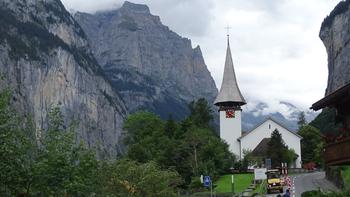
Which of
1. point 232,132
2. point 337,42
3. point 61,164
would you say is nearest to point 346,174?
point 61,164

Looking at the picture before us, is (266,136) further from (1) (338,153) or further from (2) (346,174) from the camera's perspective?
(1) (338,153)

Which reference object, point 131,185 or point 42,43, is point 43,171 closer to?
point 131,185

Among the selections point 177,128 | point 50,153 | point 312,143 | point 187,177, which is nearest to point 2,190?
point 50,153

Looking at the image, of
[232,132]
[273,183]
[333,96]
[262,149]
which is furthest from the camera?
[232,132]

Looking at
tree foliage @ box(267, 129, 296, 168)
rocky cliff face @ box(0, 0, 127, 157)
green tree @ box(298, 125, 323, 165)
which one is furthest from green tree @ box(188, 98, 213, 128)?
rocky cliff face @ box(0, 0, 127, 157)

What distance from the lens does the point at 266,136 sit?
103 meters

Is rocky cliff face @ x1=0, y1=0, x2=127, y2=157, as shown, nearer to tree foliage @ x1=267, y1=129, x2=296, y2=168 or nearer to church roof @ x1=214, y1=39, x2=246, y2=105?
church roof @ x1=214, y1=39, x2=246, y2=105

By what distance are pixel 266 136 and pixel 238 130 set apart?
15.9 ft

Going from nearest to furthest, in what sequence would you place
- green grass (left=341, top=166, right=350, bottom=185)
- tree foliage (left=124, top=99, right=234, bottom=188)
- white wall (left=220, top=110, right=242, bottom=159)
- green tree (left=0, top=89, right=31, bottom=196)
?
1. green tree (left=0, top=89, right=31, bottom=196)
2. green grass (left=341, top=166, right=350, bottom=185)
3. tree foliage (left=124, top=99, right=234, bottom=188)
4. white wall (left=220, top=110, right=242, bottom=159)

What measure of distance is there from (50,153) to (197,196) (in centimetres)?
3567

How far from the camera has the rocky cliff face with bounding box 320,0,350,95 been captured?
5610 inches

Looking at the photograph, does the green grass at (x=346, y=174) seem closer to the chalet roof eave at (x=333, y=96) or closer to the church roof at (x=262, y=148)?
the chalet roof eave at (x=333, y=96)

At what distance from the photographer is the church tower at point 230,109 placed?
340 feet

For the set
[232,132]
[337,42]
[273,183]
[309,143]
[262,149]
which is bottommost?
[273,183]
